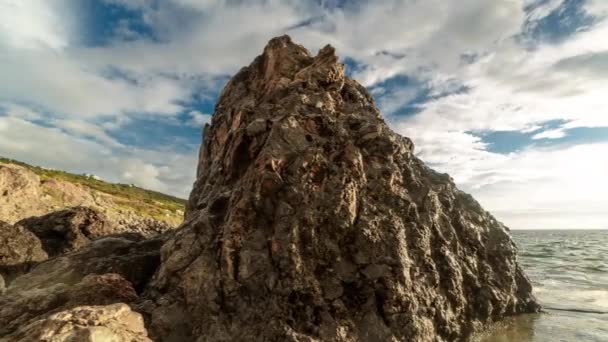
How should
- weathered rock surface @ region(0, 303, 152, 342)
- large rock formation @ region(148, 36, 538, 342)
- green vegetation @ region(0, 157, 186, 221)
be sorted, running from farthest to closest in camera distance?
green vegetation @ region(0, 157, 186, 221), large rock formation @ region(148, 36, 538, 342), weathered rock surface @ region(0, 303, 152, 342)

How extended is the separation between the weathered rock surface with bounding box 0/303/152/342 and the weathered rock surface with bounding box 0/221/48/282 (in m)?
7.93

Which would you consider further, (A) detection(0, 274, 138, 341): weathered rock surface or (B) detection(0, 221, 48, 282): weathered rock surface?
(B) detection(0, 221, 48, 282): weathered rock surface

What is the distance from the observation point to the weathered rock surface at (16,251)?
1250 cm

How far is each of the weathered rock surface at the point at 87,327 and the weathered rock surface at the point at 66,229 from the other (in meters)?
11.0

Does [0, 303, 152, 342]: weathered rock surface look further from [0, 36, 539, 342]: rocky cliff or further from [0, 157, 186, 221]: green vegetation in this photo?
[0, 157, 186, 221]: green vegetation

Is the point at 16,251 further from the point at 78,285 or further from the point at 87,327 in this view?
the point at 87,327

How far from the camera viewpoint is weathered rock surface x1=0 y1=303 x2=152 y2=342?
18.6ft

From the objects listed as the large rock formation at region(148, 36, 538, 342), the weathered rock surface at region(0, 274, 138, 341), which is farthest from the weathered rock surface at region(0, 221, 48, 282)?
the large rock formation at region(148, 36, 538, 342)

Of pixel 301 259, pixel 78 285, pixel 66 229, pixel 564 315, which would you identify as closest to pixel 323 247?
pixel 301 259

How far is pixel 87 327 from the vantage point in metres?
5.86

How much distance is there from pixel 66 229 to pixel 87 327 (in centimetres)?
1339

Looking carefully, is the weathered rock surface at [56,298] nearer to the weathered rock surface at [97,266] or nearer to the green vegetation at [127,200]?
the weathered rock surface at [97,266]

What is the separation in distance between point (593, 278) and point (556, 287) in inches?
197

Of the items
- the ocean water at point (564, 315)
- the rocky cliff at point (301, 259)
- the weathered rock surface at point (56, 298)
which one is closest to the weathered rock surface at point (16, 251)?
the rocky cliff at point (301, 259)
